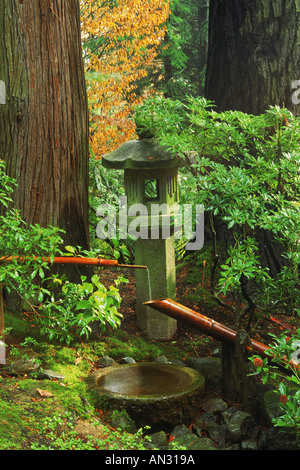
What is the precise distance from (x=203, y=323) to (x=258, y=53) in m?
3.32

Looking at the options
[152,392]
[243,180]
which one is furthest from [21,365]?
[243,180]

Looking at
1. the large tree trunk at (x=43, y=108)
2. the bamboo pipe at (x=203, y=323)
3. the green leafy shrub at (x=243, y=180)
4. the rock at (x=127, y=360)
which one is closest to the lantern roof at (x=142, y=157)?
the green leafy shrub at (x=243, y=180)

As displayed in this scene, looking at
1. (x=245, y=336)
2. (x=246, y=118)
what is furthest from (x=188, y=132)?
(x=245, y=336)

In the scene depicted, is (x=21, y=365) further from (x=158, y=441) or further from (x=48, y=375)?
(x=158, y=441)

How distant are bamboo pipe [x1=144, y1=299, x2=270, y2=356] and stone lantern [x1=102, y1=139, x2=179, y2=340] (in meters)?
0.92

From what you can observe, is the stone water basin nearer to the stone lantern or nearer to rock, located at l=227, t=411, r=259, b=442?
rock, located at l=227, t=411, r=259, b=442

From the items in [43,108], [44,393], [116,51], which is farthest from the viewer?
[116,51]

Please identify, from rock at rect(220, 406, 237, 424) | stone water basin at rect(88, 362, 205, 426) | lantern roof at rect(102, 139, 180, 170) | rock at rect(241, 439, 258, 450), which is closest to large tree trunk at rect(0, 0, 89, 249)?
lantern roof at rect(102, 139, 180, 170)

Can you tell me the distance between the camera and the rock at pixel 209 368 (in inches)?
177

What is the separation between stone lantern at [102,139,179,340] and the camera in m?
4.92

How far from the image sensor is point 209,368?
4.58 metres

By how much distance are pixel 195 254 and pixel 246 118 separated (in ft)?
8.23

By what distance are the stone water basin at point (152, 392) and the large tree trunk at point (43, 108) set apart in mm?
1386
